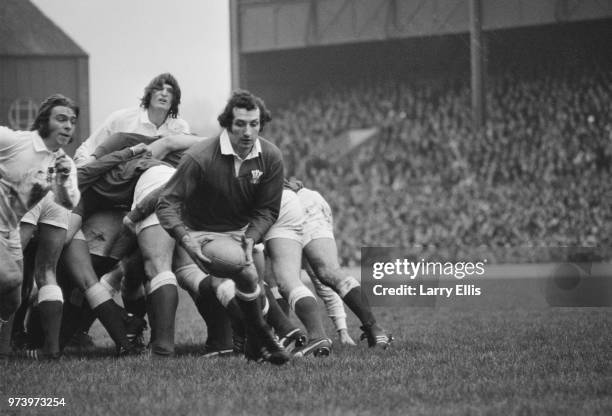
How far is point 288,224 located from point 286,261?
0.31m

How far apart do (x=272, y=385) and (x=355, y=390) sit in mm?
484

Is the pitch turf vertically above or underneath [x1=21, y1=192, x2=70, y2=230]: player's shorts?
underneath

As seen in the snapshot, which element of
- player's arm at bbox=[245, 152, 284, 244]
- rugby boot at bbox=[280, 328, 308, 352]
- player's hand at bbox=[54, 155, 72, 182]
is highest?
player's hand at bbox=[54, 155, 72, 182]

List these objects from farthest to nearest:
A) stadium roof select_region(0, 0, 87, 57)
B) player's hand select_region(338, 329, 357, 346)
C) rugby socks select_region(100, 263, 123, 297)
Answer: stadium roof select_region(0, 0, 87, 57) → player's hand select_region(338, 329, 357, 346) → rugby socks select_region(100, 263, 123, 297)

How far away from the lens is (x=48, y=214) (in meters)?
6.82

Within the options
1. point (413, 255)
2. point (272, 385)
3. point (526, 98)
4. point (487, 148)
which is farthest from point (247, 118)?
point (526, 98)

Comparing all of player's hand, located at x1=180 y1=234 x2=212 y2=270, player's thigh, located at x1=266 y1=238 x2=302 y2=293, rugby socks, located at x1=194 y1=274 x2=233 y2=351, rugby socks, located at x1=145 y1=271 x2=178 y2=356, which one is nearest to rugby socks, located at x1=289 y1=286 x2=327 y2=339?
player's thigh, located at x1=266 y1=238 x2=302 y2=293

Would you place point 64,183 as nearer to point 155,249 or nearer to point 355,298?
point 155,249

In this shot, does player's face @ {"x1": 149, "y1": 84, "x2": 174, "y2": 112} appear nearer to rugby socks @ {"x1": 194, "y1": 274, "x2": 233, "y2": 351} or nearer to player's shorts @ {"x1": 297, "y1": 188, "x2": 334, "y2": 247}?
player's shorts @ {"x1": 297, "y1": 188, "x2": 334, "y2": 247}


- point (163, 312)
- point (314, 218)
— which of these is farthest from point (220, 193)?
point (314, 218)

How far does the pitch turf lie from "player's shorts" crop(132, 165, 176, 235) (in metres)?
1.01

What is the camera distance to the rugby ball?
568 centimetres

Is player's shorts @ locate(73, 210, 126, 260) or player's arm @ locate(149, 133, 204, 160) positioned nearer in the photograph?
player's shorts @ locate(73, 210, 126, 260)

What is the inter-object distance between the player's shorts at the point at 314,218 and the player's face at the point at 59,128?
2.03m
